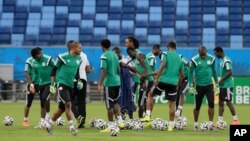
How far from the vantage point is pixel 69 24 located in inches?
1794

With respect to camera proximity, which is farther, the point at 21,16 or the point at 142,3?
the point at 142,3

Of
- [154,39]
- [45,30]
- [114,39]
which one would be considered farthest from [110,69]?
[45,30]

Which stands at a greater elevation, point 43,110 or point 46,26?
point 46,26

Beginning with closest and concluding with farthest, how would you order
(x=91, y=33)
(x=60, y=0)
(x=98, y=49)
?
(x=98, y=49) → (x=91, y=33) → (x=60, y=0)

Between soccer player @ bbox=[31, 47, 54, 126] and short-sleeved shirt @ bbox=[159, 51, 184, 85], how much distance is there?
11.0 feet

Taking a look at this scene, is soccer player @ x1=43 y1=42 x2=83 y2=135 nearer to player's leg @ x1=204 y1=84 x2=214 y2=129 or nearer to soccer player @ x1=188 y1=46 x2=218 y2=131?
soccer player @ x1=188 y1=46 x2=218 y2=131

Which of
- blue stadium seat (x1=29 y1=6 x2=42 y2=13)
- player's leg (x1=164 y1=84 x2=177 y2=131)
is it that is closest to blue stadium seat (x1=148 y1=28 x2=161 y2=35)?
blue stadium seat (x1=29 y1=6 x2=42 y2=13)

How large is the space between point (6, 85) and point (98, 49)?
20.4 ft

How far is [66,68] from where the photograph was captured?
16.1 m

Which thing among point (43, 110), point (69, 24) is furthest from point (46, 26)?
point (43, 110)

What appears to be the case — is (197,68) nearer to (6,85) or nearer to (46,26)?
(6,85)

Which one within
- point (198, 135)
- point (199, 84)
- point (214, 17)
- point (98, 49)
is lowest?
point (198, 135)

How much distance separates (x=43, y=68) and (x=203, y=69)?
4455mm

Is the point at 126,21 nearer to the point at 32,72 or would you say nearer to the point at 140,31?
the point at 140,31
